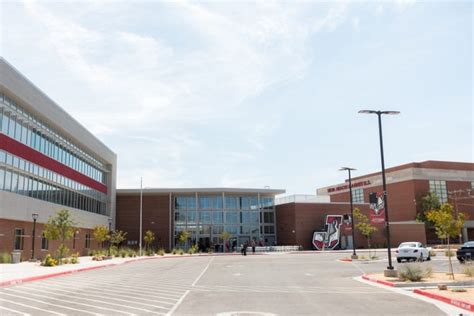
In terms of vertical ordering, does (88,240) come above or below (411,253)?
above

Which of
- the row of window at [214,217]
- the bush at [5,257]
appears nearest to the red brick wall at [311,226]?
the row of window at [214,217]

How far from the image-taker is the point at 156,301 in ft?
44.6

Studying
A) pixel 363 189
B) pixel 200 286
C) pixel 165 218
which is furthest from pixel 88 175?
pixel 363 189

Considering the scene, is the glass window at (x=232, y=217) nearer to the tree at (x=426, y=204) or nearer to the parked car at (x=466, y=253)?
the tree at (x=426, y=204)

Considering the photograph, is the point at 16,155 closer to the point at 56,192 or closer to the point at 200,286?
the point at 56,192

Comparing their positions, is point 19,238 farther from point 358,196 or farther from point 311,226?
point 358,196

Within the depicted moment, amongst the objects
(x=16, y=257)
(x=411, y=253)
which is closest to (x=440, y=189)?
(x=411, y=253)

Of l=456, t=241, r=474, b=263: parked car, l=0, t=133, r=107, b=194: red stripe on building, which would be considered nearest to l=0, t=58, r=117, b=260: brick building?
l=0, t=133, r=107, b=194: red stripe on building

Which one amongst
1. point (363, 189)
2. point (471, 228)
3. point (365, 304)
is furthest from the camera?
point (363, 189)

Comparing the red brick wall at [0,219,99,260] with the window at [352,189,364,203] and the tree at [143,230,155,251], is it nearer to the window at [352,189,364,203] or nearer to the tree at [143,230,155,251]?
the tree at [143,230,155,251]

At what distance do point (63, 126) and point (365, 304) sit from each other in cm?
4106

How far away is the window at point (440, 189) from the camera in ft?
282

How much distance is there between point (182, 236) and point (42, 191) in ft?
87.1

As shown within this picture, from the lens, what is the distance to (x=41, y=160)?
42625mm
